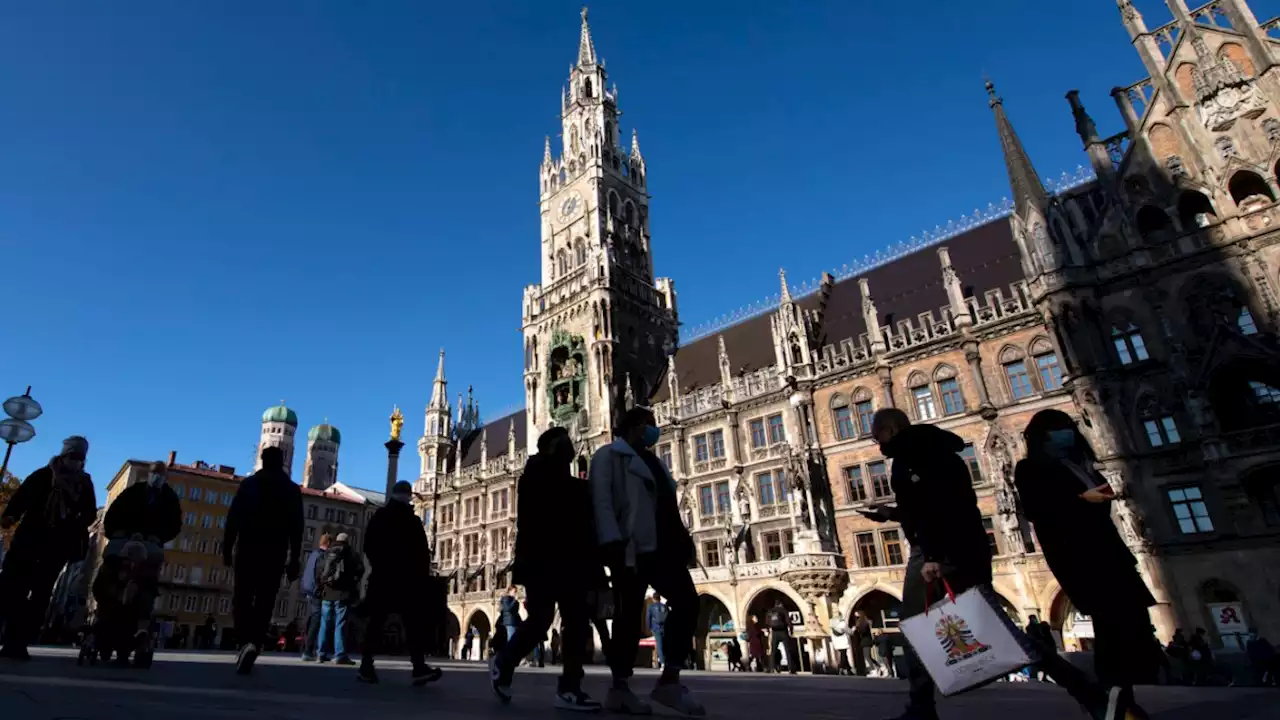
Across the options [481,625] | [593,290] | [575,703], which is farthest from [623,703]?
A: [481,625]

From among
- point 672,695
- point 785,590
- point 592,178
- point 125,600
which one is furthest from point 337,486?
point 672,695

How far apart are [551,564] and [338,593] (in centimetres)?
800

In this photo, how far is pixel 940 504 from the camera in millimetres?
4160

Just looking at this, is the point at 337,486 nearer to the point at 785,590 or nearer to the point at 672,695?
the point at 785,590

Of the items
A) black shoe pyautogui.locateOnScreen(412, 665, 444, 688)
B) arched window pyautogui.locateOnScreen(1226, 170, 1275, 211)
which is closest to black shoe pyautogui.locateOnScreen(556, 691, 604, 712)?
black shoe pyautogui.locateOnScreen(412, 665, 444, 688)

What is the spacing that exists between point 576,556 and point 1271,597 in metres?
22.9

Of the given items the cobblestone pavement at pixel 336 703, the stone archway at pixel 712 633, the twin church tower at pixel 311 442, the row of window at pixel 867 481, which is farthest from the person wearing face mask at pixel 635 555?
the twin church tower at pixel 311 442

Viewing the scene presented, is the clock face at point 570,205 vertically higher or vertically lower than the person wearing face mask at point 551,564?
higher

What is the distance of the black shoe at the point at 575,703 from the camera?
430 centimetres

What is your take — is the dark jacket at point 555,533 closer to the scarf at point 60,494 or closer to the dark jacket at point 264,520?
the dark jacket at point 264,520

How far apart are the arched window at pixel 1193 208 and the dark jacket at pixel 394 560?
26.2m

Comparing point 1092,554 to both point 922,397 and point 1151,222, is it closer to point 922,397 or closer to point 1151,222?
point 922,397

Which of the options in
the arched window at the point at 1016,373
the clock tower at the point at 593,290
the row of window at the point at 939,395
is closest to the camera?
the row of window at the point at 939,395

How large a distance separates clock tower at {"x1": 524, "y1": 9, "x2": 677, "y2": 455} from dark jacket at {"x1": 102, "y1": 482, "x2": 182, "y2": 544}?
92.7 feet
